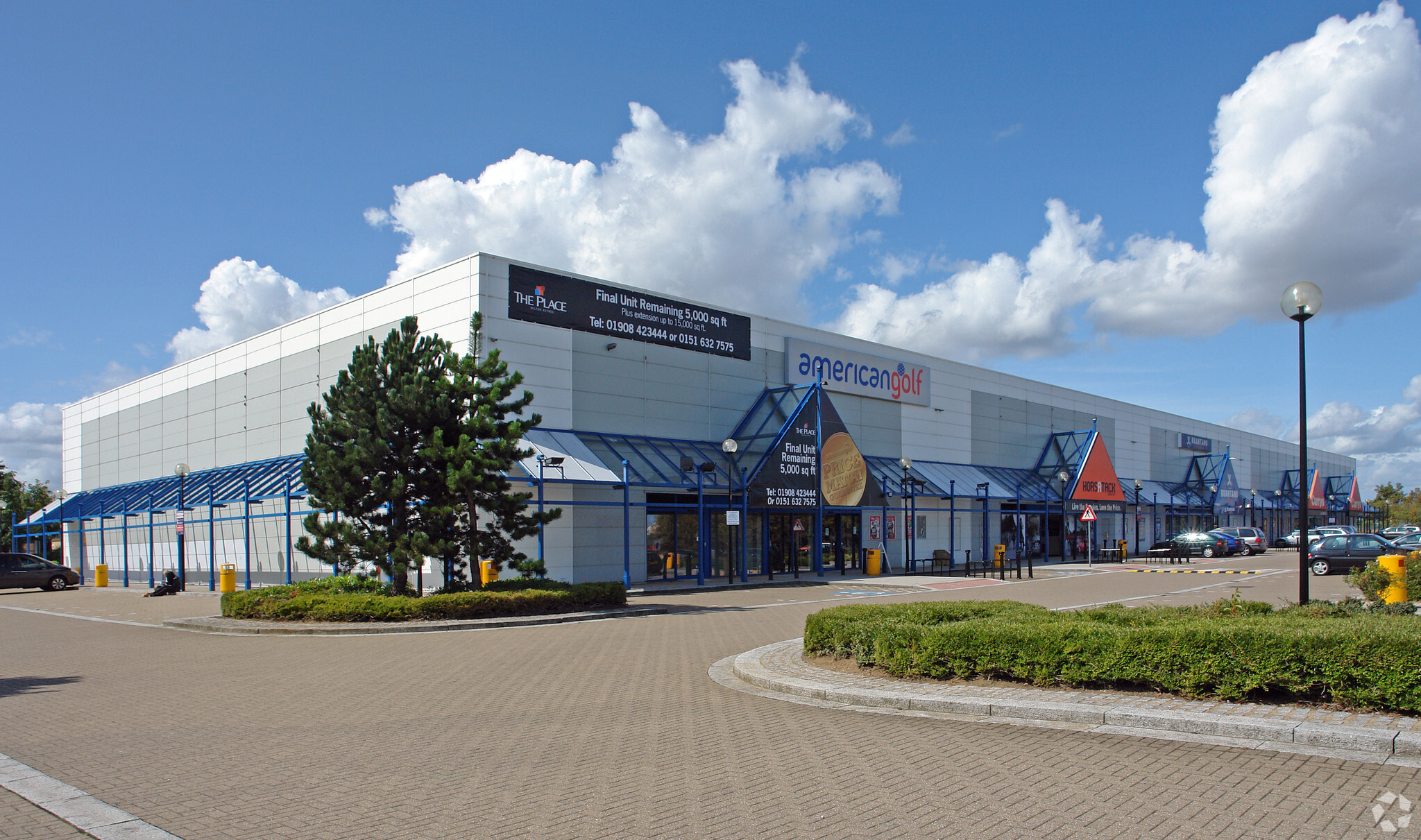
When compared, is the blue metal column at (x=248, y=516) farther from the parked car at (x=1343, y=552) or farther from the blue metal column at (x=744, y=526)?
the parked car at (x=1343, y=552)

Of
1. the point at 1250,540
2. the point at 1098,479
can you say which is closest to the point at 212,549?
the point at 1098,479

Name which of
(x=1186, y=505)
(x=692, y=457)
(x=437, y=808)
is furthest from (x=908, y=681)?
(x=1186, y=505)

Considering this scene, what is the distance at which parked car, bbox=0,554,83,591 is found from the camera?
31.5 meters

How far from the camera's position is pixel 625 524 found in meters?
25.2

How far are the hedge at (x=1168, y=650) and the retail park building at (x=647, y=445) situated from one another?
14.5 meters

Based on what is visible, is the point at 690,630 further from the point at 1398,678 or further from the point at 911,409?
the point at 911,409

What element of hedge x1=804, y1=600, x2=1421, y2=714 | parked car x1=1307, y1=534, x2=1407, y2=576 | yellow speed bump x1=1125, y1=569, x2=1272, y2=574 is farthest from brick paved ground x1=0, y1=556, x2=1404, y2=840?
parked car x1=1307, y1=534, x2=1407, y2=576

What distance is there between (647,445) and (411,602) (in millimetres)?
12314

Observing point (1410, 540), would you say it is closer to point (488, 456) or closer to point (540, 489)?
point (540, 489)

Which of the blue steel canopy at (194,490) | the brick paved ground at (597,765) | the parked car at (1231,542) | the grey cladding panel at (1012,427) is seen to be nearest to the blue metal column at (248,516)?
the blue steel canopy at (194,490)

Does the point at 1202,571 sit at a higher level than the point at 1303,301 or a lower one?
lower

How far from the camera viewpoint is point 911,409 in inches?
1572

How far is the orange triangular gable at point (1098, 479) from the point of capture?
45469 mm

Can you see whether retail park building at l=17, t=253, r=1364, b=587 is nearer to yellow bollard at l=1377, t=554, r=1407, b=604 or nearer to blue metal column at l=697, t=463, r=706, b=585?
blue metal column at l=697, t=463, r=706, b=585
